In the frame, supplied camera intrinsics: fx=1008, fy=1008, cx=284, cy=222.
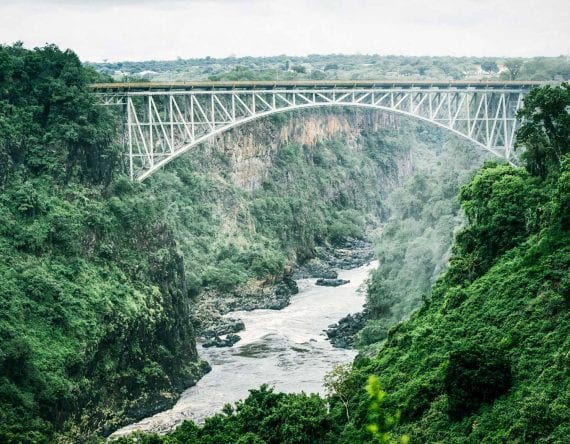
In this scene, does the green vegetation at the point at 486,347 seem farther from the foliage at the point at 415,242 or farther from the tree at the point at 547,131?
the foliage at the point at 415,242

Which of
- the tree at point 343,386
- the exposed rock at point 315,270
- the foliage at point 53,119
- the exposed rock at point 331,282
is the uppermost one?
the foliage at point 53,119

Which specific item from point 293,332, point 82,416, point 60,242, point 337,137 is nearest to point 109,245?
point 60,242

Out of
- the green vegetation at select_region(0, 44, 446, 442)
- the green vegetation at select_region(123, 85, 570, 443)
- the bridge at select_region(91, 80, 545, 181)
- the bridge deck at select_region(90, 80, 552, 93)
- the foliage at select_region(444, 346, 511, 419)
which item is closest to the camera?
the green vegetation at select_region(123, 85, 570, 443)

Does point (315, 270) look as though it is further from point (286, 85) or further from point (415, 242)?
point (286, 85)

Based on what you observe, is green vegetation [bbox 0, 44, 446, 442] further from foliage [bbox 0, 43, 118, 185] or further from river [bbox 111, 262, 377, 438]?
river [bbox 111, 262, 377, 438]

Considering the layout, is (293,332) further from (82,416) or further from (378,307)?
(82,416)

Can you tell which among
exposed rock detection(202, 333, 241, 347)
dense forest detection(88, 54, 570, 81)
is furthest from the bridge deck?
dense forest detection(88, 54, 570, 81)

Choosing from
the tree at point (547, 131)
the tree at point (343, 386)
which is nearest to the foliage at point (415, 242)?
the tree at point (547, 131)
